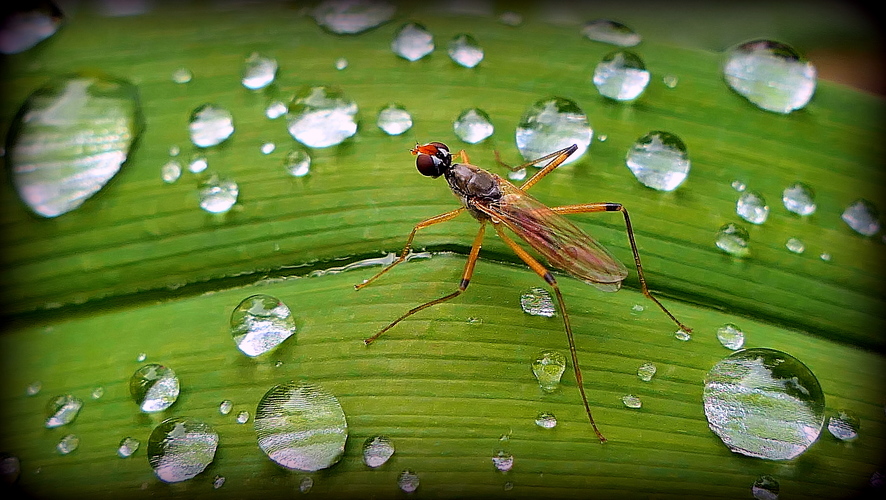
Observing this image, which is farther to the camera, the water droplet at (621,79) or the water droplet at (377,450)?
the water droplet at (621,79)

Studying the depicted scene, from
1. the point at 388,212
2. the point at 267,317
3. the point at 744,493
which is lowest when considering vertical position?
the point at 744,493

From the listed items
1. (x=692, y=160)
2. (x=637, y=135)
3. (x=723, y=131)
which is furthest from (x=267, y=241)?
(x=723, y=131)

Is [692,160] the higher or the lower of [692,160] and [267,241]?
the higher

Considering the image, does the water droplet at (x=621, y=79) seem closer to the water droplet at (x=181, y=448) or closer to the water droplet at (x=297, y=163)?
the water droplet at (x=297, y=163)

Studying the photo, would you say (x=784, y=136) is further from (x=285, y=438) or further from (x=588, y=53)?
(x=285, y=438)

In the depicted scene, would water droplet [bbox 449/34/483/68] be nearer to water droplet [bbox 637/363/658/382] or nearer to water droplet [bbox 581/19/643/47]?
water droplet [bbox 581/19/643/47]

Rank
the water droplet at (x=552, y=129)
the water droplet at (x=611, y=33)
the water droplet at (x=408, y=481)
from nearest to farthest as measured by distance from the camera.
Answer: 1. the water droplet at (x=408, y=481)
2. the water droplet at (x=552, y=129)
3. the water droplet at (x=611, y=33)

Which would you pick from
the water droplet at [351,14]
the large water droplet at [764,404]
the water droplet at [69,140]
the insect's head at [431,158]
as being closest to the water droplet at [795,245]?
the large water droplet at [764,404]

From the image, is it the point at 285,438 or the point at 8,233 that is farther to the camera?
the point at 8,233
